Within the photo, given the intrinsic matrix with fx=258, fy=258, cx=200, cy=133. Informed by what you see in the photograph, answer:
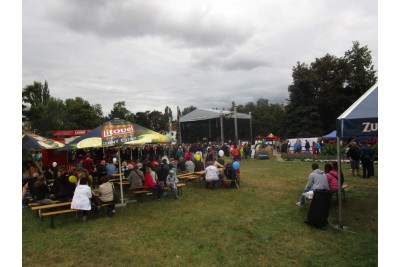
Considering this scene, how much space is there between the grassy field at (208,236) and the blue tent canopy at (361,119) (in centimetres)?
223

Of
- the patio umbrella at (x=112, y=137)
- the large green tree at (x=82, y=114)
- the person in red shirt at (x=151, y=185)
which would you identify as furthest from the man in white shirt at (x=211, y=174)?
the large green tree at (x=82, y=114)

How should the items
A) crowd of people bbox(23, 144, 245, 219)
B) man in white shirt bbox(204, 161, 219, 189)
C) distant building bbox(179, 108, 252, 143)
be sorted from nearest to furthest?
crowd of people bbox(23, 144, 245, 219) → man in white shirt bbox(204, 161, 219, 189) → distant building bbox(179, 108, 252, 143)

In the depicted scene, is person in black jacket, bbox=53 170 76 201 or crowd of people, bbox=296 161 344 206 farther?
person in black jacket, bbox=53 170 76 201

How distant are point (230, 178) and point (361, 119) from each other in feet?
21.4

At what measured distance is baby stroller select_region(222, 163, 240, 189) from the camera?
420 inches

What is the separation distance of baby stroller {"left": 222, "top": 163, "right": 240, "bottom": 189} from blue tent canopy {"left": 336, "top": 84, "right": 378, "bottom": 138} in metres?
5.86

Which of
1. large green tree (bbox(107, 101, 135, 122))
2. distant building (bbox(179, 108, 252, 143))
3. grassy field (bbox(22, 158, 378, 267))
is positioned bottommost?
grassy field (bbox(22, 158, 378, 267))

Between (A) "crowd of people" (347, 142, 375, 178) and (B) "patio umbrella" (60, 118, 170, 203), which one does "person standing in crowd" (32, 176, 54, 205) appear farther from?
(A) "crowd of people" (347, 142, 375, 178)

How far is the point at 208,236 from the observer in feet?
18.8

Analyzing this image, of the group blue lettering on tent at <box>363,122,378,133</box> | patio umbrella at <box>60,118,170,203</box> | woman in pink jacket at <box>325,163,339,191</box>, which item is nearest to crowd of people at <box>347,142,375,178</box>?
woman in pink jacket at <box>325,163,339,191</box>

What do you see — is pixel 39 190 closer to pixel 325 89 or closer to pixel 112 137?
pixel 112 137

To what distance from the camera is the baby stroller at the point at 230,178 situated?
10.7 metres

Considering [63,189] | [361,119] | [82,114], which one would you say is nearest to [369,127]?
[361,119]

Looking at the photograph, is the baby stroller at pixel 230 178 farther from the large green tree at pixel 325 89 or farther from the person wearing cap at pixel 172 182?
the large green tree at pixel 325 89
